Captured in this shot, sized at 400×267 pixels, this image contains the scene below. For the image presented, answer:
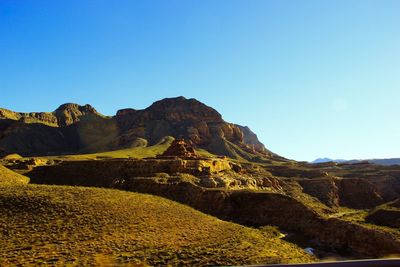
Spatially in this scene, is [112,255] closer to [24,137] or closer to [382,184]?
[382,184]

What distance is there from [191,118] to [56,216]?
9797 centimetres

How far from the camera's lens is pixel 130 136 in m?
117

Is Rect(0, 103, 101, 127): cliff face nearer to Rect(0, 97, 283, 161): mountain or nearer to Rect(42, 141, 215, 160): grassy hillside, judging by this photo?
Rect(0, 97, 283, 161): mountain

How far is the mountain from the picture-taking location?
11544 cm

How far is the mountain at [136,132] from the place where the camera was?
379ft

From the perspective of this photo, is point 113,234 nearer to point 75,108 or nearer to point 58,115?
point 58,115

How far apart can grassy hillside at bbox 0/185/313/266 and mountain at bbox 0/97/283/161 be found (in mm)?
76562

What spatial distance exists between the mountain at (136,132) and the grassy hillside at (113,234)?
76.6 m

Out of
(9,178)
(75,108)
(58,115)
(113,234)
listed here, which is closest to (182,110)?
(58,115)

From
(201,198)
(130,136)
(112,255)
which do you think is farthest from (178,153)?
(130,136)

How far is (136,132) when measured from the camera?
120 meters

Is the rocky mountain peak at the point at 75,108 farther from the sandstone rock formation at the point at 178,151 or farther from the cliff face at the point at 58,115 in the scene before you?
the sandstone rock formation at the point at 178,151

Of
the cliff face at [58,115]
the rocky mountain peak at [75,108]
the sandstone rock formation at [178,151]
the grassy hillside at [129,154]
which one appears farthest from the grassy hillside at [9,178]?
the rocky mountain peak at [75,108]

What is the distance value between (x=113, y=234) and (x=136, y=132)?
95.5 m
